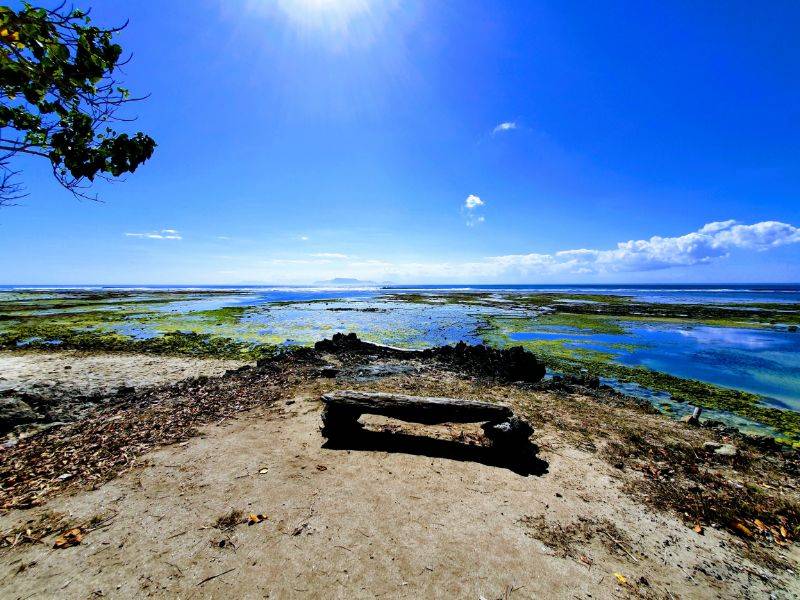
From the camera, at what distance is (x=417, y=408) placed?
809cm

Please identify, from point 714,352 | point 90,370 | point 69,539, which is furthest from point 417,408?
point 714,352

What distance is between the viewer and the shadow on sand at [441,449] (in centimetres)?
738

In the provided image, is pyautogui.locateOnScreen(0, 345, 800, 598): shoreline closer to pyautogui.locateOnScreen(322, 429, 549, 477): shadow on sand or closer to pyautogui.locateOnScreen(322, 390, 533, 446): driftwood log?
pyautogui.locateOnScreen(322, 429, 549, 477): shadow on sand

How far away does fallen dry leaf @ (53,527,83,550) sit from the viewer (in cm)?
454

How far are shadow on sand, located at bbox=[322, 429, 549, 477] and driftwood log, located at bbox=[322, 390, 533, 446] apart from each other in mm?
259

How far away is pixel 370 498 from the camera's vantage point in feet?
19.5

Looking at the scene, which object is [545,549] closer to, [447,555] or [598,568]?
[598,568]

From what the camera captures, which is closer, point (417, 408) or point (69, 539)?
point (69, 539)

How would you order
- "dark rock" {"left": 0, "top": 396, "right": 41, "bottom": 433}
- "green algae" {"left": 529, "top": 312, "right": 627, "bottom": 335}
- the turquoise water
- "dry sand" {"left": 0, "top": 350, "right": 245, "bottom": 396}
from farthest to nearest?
"green algae" {"left": 529, "top": 312, "right": 627, "bottom": 335} < the turquoise water < "dry sand" {"left": 0, "top": 350, "right": 245, "bottom": 396} < "dark rock" {"left": 0, "top": 396, "right": 41, "bottom": 433}

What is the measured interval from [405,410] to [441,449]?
125cm

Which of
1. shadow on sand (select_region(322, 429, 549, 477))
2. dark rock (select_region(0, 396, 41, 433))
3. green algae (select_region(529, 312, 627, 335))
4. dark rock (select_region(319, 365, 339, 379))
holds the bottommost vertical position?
green algae (select_region(529, 312, 627, 335))

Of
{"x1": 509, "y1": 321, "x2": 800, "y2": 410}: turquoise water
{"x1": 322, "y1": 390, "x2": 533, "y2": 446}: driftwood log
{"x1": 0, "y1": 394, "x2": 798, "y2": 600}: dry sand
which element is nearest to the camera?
{"x1": 0, "y1": 394, "x2": 798, "y2": 600}: dry sand

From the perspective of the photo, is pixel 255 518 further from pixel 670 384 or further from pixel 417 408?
pixel 670 384

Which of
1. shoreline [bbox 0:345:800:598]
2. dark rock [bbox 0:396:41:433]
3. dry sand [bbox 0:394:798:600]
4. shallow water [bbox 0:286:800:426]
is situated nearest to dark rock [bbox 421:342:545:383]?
shoreline [bbox 0:345:800:598]
